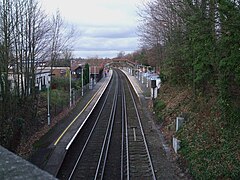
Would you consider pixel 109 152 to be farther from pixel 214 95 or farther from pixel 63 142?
pixel 214 95

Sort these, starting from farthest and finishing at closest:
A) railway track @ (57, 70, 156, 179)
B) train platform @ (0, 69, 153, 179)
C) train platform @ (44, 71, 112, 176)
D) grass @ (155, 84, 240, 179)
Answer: train platform @ (44, 71, 112, 176) < railway track @ (57, 70, 156, 179) < grass @ (155, 84, 240, 179) < train platform @ (0, 69, 153, 179)

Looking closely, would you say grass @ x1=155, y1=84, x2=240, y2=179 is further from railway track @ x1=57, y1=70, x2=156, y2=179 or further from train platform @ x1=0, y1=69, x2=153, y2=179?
train platform @ x1=0, y1=69, x2=153, y2=179

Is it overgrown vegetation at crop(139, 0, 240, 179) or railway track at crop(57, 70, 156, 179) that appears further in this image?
railway track at crop(57, 70, 156, 179)

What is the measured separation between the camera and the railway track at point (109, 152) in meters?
12.5

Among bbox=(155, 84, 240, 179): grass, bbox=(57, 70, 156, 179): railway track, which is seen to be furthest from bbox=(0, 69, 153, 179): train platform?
bbox=(155, 84, 240, 179): grass

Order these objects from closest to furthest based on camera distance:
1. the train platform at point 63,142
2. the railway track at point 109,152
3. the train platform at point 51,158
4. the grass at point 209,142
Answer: the train platform at point 51,158 < the grass at point 209,142 < the railway track at point 109,152 < the train platform at point 63,142

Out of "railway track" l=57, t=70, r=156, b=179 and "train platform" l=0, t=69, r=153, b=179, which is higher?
"train platform" l=0, t=69, r=153, b=179

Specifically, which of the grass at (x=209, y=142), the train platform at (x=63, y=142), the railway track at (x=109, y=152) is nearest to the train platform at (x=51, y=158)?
the train platform at (x=63, y=142)

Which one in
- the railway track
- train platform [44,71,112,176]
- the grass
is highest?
the grass

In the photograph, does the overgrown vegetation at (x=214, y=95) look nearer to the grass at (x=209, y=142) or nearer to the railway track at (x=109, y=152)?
the grass at (x=209, y=142)

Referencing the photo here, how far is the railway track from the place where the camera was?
12.5 metres

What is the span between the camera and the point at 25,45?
22000 mm

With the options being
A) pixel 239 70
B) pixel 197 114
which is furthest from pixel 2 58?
pixel 239 70

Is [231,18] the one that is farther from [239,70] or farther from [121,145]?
[121,145]
